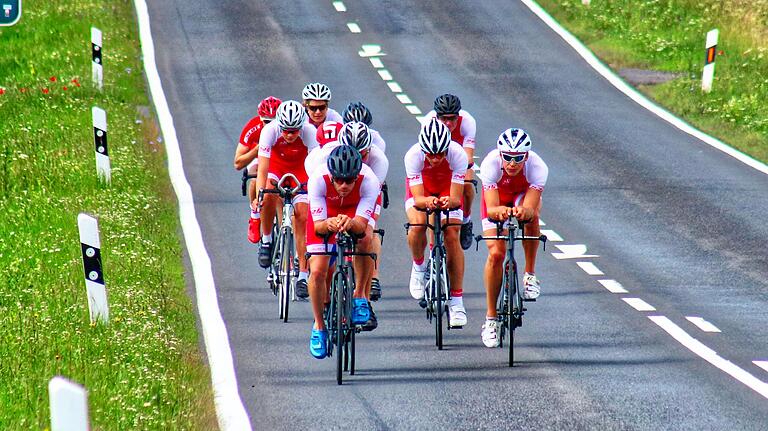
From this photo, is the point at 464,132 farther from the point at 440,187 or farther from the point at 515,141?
the point at 515,141

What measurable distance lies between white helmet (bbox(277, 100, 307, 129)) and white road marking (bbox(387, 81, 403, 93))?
11.6 m

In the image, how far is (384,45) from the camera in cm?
2917

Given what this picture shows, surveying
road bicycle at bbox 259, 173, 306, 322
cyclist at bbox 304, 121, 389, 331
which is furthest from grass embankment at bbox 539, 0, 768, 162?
cyclist at bbox 304, 121, 389, 331

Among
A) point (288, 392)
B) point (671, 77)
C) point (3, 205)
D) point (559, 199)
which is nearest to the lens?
point (288, 392)

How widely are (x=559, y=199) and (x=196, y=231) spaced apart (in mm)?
4800

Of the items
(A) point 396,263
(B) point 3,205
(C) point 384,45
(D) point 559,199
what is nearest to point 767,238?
(D) point 559,199

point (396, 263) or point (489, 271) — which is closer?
point (489, 271)

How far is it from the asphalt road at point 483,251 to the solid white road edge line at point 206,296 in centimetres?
14

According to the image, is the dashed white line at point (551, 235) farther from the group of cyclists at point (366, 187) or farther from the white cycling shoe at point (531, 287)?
the white cycling shoe at point (531, 287)

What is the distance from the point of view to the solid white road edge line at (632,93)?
848 inches

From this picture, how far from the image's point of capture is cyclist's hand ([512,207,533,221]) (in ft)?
39.9

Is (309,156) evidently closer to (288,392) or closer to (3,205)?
(288,392)

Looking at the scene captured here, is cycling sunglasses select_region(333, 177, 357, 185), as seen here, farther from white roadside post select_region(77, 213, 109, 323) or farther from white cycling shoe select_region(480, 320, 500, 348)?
white roadside post select_region(77, 213, 109, 323)

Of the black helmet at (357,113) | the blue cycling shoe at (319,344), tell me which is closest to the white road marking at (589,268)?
the black helmet at (357,113)
